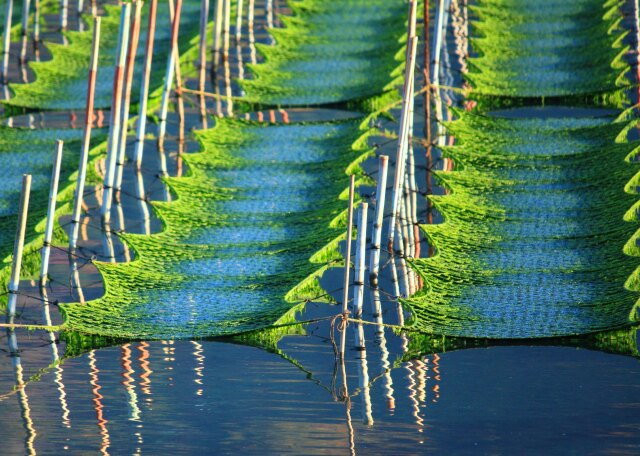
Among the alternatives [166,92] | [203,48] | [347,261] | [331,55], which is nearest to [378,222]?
[347,261]

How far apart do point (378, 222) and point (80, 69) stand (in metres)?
3.36

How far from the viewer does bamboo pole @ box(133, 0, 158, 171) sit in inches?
206

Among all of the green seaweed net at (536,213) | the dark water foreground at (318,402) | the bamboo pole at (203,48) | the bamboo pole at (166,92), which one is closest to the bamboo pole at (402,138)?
the green seaweed net at (536,213)

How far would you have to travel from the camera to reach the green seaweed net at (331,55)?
6.51m

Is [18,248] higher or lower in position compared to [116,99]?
lower

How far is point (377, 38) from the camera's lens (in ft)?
24.4

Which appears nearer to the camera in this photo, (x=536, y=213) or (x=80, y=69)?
(x=536, y=213)

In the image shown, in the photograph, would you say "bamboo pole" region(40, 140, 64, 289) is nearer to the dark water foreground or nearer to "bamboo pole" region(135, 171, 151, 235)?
the dark water foreground

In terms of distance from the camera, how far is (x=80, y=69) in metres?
7.03

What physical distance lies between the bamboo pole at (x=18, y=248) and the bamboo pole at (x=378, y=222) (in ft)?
3.33

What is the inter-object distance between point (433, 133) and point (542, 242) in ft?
5.81

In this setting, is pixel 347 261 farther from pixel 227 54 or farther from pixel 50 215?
pixel 227 54

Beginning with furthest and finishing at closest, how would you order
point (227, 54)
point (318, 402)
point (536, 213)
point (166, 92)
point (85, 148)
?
point (227, 54) < point (166, 92) < point (536, 213) < point (85, 148) < point (318, 402)

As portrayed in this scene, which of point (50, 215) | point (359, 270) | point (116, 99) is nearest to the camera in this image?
point (359, 270)
